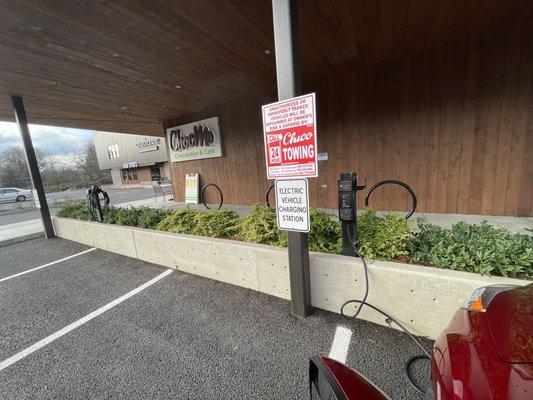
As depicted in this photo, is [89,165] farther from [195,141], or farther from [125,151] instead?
[195,141]

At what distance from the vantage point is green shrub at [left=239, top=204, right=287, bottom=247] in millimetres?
2798

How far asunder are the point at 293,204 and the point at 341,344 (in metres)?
1.14

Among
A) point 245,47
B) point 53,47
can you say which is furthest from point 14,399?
point 245,47

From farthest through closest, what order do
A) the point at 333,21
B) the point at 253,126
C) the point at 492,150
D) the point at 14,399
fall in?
the point at 253,126, the point at 492,150, the point at 333,21, the point at 14,399

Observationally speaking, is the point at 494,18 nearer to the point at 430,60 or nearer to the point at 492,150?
the point at 430,60

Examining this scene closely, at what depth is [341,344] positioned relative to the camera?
192cm

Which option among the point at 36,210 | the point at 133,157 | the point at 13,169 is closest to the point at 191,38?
the point at 36,210

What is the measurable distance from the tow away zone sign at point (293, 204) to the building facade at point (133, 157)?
2129 cm

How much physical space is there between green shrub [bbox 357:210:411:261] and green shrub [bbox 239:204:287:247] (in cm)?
81

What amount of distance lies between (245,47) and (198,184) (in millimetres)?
4899

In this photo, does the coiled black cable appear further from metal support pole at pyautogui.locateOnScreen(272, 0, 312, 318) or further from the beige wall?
the beige wall

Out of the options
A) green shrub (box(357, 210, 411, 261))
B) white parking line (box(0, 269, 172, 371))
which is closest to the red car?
green shrub (box(357, 210, 411, 261))

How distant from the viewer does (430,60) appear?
4234mm

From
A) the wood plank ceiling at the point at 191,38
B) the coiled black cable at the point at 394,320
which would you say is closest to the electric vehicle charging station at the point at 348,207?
the coiled black cable at the point at 394,320
